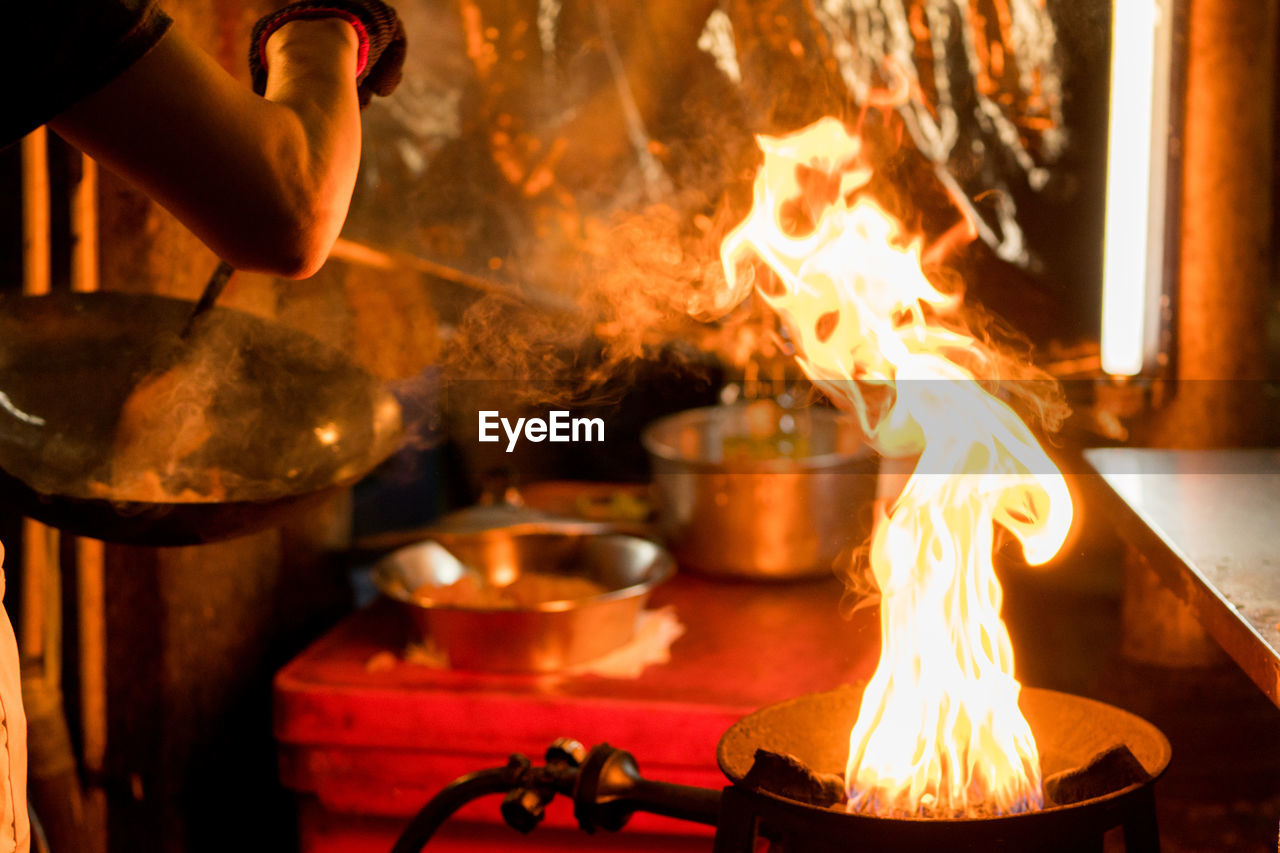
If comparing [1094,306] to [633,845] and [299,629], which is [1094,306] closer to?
[633,845]

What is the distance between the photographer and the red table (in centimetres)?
199

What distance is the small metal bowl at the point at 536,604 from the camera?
6.95ft

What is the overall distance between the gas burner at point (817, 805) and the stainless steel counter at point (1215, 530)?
170 mm

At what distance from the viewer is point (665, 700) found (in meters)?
2.00

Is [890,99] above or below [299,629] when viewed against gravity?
above

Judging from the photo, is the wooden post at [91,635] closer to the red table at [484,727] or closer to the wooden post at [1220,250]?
the red table at [484,727]

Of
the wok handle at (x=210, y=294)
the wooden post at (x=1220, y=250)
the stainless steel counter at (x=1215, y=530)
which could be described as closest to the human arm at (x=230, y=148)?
the wok handle at (x=210, y=294)

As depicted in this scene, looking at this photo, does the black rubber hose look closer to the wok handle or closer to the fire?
the fire

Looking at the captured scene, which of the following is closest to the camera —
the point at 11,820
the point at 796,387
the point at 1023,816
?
the point at 1023,816

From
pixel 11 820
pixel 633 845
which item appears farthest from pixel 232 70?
pixel 633 845

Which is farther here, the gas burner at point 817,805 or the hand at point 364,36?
the hand at point 364,36

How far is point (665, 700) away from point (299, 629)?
121 centimetres

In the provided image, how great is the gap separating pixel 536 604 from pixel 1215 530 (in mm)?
1329

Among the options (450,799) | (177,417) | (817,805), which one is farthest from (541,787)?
(177,417)
